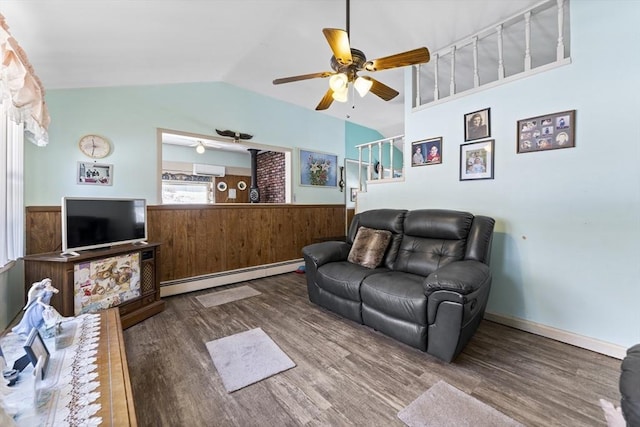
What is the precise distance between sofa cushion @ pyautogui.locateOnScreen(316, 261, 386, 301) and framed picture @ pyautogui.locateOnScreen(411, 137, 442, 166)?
151cm

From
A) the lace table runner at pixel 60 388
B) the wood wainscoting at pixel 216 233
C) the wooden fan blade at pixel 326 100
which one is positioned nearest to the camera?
the lace table runner at pixel 60 388

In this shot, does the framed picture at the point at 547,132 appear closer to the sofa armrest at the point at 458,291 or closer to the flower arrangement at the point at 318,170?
the sofa armrest at the point at 458,291

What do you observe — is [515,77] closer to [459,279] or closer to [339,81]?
[339,81]

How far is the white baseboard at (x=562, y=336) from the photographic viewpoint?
1899 mm

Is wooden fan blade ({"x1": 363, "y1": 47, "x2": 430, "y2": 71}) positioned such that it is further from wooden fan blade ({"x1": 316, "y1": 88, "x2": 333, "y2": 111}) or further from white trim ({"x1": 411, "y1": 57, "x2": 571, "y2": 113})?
white trim ({"x1": 411, "y1": 57, "x2": 571, "y2": 113})

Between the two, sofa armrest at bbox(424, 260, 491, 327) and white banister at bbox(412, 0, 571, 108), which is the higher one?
white banister at bbox(412, 0, 571, 108)

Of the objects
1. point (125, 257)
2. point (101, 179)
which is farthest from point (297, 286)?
point (101, 179)

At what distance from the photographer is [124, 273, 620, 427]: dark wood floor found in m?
1.39

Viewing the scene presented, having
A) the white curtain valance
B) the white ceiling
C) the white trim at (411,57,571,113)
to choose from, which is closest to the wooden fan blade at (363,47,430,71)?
the white ceiling

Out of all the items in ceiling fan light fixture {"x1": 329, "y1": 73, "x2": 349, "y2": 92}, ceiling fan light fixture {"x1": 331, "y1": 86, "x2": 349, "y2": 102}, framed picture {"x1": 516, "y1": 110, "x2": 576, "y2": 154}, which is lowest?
framed picture {"x1": 516, "y1": 110, "x2": 576, "y2": 154}

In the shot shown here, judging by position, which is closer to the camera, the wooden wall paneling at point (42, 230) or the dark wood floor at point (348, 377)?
the dark wood floor at point (348, 377)

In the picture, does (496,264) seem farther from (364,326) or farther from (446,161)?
(364,326)

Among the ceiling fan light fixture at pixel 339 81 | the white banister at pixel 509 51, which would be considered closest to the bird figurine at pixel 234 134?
the ceiling fan light fixture at pixel 339 81

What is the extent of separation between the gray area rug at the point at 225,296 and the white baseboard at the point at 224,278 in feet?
0.85
